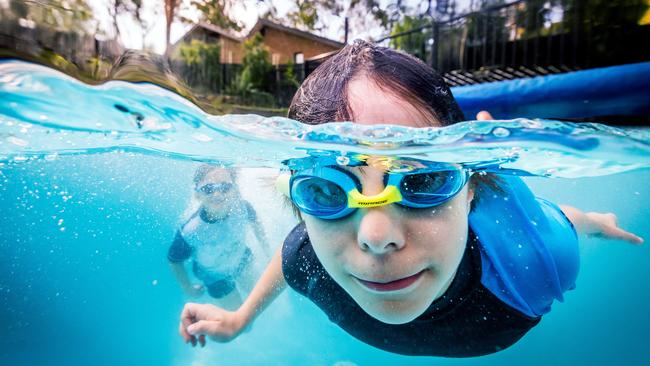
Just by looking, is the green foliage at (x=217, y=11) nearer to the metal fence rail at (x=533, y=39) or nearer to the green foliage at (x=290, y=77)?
the green foliage at (x=290, y=77)

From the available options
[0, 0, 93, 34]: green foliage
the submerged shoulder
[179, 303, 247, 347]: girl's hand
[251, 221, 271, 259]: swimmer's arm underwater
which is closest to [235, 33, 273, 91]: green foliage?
[251, 221, 271, 259]: swimmer's arm underwater

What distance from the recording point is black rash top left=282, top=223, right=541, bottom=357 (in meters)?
3.44

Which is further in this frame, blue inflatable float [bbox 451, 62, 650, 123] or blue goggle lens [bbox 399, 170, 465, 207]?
blue inflatable float [bbox 451, 62, 650, 123]

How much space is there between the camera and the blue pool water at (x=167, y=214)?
3662 mm

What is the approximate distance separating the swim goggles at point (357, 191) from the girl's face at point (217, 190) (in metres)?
3.23

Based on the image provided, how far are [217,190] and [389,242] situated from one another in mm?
4353

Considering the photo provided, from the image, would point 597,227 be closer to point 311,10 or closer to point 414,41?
point 414,41

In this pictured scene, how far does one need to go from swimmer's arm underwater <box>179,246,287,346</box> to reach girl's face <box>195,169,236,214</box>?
218 cm

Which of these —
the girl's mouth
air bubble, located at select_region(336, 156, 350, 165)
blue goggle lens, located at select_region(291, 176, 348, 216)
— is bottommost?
the girl's mouth

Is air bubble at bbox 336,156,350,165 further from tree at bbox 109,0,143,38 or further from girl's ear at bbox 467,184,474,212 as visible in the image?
tree at bbox 109,0,143,38

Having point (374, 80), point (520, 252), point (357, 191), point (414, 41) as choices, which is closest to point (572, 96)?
point (520, 252)

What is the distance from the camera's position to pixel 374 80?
9.15ft

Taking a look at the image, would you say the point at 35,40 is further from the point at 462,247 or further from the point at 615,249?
the point at 615,249

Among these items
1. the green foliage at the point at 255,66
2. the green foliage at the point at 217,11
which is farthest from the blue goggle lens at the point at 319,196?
the green foliage at the point at 255,66
